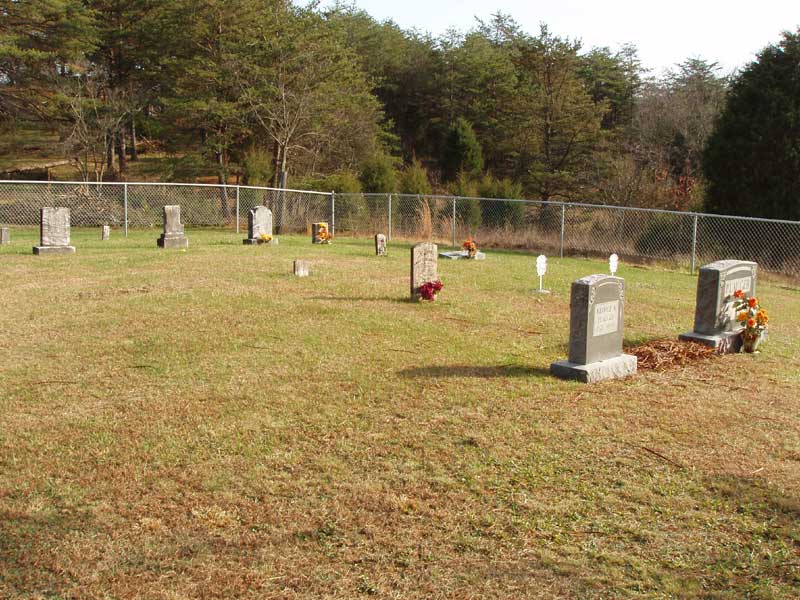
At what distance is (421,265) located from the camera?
10703mm

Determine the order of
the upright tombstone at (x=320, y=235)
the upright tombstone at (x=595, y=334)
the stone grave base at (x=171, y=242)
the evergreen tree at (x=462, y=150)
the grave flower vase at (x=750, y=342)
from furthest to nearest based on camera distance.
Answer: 1. the evergreen tree at (x=462, y=150)
2. the upright tombstone at (x=320, y=235)
3. the stone grave base at (x=171, y=242)
4. the grave flower vase at (x=750, y=342)
5. the upright tombstone at (x=595, y=334)

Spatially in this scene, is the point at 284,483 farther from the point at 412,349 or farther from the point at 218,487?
the point at 412,349

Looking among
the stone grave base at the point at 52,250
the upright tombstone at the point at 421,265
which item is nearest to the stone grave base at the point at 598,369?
the upright tombstone at the point at 421,265

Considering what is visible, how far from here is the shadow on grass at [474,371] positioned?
6832mm

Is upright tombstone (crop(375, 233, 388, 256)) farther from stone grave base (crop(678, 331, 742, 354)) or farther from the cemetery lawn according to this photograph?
stone grave base (crop(678, 331, 742, 354))

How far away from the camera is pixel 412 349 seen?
7812 millimetres

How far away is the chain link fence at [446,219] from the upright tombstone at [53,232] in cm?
497

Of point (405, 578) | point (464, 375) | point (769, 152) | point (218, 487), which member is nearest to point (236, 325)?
point (464, 375)

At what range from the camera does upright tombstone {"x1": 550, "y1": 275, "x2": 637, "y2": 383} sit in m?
6.63

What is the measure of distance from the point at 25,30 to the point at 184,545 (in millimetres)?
40207

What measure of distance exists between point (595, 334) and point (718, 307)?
7.25 ft

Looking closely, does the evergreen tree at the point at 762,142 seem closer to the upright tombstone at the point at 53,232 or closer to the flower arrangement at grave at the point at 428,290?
the flower arrangement at grave at the point at 428,290

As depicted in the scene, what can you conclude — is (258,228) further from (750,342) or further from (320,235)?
(750,342)

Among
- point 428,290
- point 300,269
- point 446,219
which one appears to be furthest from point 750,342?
point 446,219
